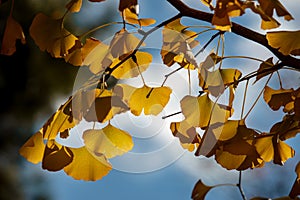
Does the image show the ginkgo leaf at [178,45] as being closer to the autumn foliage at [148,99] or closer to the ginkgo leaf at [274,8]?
the autumn foliage at [148,99]

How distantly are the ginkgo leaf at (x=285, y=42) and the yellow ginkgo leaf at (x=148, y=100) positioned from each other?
0.11m

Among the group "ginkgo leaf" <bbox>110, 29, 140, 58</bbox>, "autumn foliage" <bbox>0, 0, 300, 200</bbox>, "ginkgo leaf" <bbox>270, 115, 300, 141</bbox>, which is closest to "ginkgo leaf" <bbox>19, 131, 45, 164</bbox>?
"autumn foliage" <bbox>0, 0, 300, 200</bbox>

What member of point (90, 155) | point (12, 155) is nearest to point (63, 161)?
point (90, 155)

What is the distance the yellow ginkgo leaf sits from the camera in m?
0.54

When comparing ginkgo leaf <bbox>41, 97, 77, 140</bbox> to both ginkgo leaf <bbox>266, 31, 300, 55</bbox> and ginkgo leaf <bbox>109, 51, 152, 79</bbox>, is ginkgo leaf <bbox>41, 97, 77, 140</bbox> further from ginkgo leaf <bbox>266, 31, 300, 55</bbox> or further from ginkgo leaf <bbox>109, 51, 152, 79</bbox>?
ginkgo leaf <bbox>266, 31, 300, 55</bbox>

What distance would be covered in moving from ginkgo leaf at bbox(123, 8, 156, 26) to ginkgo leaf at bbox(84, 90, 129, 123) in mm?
69

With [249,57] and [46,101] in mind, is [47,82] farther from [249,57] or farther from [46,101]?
[249,57]

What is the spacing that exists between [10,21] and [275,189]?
2686 millimetres

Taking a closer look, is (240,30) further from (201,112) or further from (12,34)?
(12,34)

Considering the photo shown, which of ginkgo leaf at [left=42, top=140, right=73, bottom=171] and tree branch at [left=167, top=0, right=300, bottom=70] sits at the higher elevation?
tree branch at [left=167, top=0, right=300, bottom=70]

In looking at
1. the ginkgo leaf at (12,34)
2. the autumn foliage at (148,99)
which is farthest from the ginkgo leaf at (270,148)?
the ginkgo leaf at (12,34)

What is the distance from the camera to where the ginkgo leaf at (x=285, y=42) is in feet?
1.60

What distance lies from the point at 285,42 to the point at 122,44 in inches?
5.6

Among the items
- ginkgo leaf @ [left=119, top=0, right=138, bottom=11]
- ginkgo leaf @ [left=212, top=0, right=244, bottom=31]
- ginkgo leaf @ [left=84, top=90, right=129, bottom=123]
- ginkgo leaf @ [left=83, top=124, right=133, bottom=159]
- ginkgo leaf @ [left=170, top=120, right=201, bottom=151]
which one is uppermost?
ginkgo leaf @ [left=212, top=0, right=244, bottom=31]
